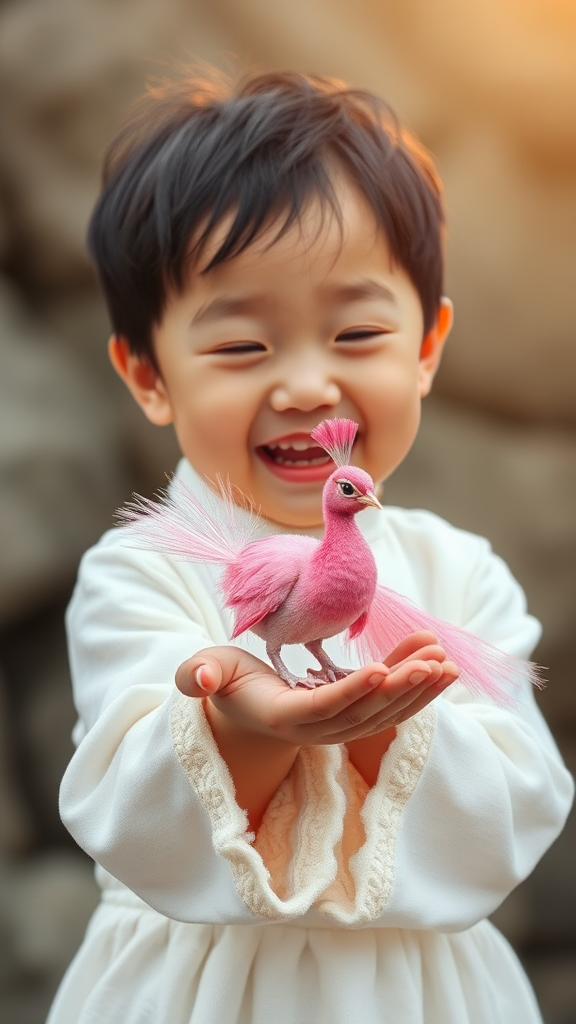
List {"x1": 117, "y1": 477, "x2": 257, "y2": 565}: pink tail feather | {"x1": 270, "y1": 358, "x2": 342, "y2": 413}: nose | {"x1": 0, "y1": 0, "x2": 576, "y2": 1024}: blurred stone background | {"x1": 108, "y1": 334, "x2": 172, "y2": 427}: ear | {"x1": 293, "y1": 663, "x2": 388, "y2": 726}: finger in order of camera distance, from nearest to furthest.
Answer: {"x1": 293, "y1": 663, "x2": 388, "y2": 726}: finger → {"x1": 117, "y1": 477, "x2": 257, "y2": 565}: pink tail feather → {"x1": 270, "y1": 358, "x2": 342, "y2": 413}: nose → {"x1": 108, "y1": 334, "x2": 172, "y2": 427}: ear → {"x1": 0, "y1": 0, "x2": 576, "y2": 1024}: blurred stone background

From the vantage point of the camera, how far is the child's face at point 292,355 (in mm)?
869

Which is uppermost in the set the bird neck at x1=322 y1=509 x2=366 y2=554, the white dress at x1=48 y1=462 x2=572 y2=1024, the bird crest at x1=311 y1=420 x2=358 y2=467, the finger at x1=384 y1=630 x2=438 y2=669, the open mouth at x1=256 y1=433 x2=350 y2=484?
the bird crest at x1=311 y1=420 x2=358 y2=467

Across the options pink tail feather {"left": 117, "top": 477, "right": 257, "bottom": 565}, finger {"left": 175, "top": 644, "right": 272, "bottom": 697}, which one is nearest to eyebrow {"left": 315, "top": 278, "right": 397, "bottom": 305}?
pink tail feather {"left": 117, "top": 477, "right": 257, "bottom": 565}

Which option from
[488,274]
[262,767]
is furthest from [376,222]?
[488,274]

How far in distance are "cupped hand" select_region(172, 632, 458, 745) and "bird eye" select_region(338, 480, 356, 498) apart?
97mm

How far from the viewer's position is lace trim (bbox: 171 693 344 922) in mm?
720

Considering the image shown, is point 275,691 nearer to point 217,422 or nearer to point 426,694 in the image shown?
point 426,694

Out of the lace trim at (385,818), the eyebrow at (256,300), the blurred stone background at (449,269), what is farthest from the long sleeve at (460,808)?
the blurred stone background at (449,269)

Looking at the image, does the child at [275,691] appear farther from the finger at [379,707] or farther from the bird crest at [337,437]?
the bird crest at [337,437]

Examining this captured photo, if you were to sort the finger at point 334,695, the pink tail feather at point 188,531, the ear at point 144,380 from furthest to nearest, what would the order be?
the ear at point 144,380
the pink tail feather at point 188,531
the finger at point 334,695

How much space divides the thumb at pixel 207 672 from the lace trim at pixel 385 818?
0.16 meters

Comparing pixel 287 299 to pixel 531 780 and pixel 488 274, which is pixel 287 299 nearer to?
pixel 531 780

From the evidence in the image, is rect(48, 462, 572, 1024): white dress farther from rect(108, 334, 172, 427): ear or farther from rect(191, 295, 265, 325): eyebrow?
rect(191, 295, 265, 325): eyebrow

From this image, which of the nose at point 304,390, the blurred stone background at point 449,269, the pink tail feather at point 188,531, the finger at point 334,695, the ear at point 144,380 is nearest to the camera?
the finger at point 334,695
